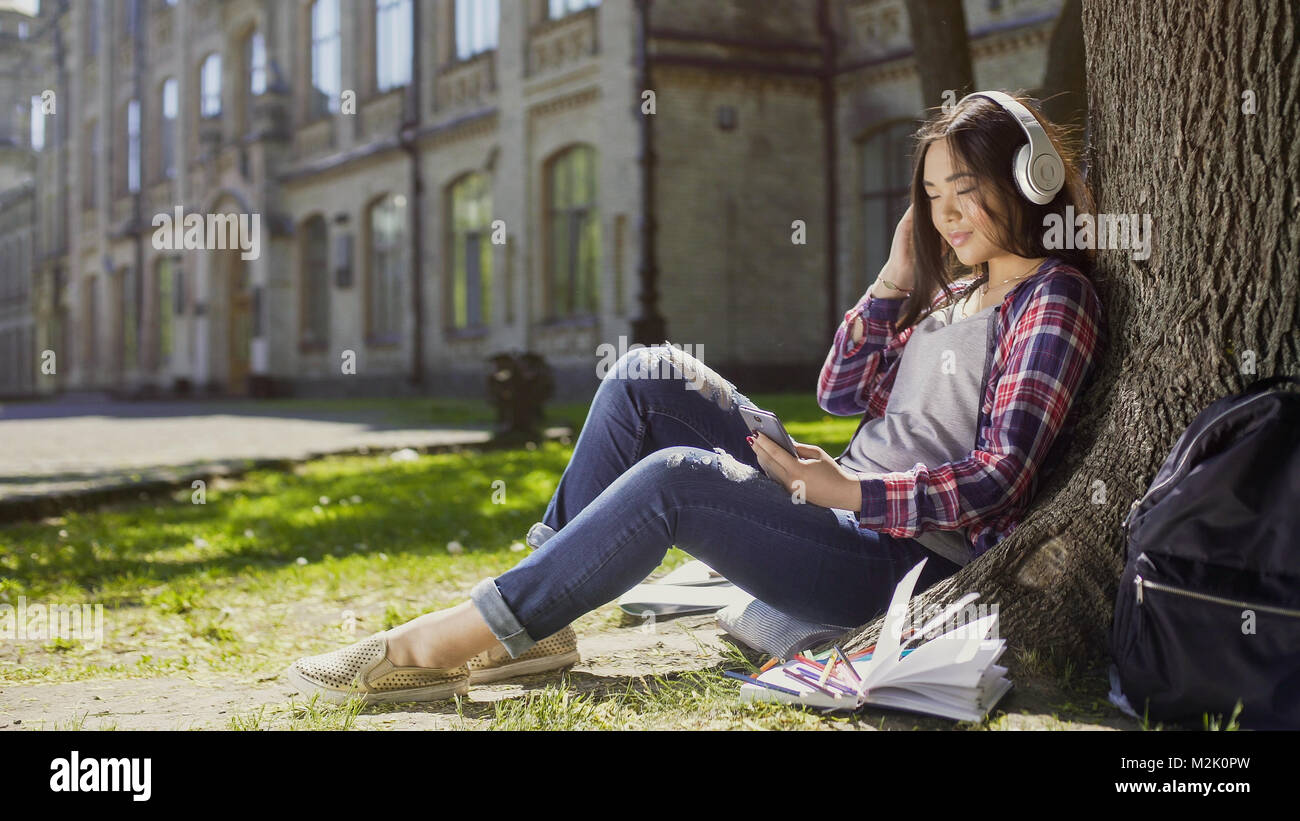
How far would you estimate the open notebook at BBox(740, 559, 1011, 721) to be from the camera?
253cm

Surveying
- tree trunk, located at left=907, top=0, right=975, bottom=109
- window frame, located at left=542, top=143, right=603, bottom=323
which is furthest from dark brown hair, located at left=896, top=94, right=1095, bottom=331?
window frame, located at left=542, top=143, right=603, bottom=323

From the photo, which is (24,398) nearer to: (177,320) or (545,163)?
(177,320)

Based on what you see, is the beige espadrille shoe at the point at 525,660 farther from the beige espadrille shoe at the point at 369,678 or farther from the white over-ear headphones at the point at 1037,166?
the white over-ear headphones at the point at 1037,166

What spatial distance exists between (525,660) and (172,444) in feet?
33.1

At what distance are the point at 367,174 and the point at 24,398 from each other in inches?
668

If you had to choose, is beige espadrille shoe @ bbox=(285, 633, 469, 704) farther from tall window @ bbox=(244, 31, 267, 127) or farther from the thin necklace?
tall window @ bbox=(244, 31, 267, 127)

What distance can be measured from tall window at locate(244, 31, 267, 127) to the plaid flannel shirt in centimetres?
2694

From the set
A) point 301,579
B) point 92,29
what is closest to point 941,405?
point 301,579

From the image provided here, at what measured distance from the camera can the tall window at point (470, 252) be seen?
→ 21.0 metres

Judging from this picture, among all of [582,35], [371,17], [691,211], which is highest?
[371,17]

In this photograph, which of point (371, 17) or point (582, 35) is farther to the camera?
point (371, 17)

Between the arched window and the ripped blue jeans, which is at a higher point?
the arched window

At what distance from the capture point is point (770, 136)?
693 inches
